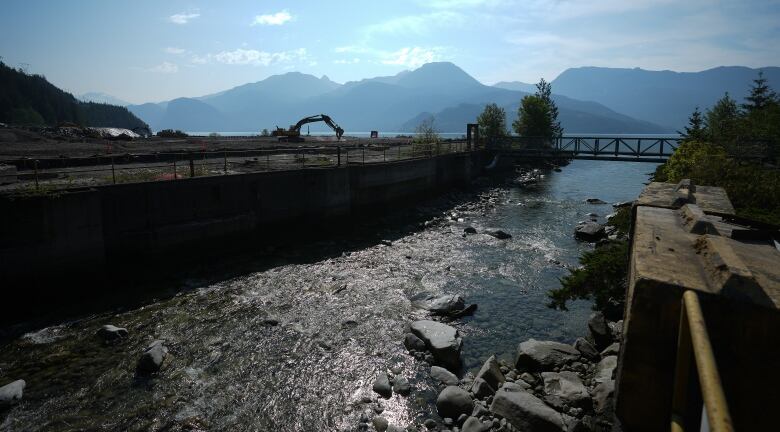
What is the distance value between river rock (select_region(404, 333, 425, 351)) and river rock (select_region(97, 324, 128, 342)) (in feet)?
26.8

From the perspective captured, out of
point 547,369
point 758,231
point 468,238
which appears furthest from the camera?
point 468,238

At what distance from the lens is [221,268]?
61.1 ft

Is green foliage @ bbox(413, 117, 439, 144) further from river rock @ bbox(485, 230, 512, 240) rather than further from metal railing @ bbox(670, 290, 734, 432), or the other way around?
metal railing @ bbox(670, 290, 734, 432)

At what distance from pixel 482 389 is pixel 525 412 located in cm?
130

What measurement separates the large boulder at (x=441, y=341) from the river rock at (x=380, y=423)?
8.47 feet

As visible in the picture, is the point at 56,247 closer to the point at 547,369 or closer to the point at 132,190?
the point at 132,190

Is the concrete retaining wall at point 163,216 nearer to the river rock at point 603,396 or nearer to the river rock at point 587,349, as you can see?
the river rock at point 587,349

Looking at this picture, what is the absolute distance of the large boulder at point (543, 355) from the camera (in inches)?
393

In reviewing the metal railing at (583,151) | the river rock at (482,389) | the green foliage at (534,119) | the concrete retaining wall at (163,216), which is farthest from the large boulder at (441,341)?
the green foliage at (534,119)

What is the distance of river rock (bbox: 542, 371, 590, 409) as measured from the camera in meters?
8.34

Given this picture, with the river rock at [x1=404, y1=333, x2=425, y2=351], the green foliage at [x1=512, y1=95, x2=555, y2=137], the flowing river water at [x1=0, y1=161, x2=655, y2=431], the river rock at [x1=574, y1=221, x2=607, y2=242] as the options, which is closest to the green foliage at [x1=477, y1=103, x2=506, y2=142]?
the green foliage at [x1=512, y1=95, x2=555, y2=137]

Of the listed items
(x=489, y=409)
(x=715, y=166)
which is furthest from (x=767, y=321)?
(x=715, y=166)

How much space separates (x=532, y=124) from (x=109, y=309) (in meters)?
77.4

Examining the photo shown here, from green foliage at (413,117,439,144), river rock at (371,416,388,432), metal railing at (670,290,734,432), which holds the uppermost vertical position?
green foliage at (413,117,439,144)
